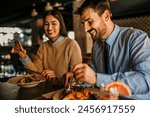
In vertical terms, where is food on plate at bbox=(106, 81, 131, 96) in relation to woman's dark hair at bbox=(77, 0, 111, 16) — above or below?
below

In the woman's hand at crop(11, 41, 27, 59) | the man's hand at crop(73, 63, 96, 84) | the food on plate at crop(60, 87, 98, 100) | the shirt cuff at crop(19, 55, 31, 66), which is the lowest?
the food on plate at crop(60, 87, 98, 100)

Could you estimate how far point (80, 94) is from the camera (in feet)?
3.58

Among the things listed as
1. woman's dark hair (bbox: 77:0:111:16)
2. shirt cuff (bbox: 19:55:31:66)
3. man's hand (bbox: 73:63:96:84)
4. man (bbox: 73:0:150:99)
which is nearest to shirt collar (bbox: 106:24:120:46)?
man (bbox: 73:0:150:99)

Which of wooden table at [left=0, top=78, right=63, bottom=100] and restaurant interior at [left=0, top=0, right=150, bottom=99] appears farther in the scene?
restaurant interior at [left=0, top=0, right=150, bottom=99]

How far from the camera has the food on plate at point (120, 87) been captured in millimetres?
1059

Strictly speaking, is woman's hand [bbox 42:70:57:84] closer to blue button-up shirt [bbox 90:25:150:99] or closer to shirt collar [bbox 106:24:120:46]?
blue button-up shirt [bbox 90:25:150:99]

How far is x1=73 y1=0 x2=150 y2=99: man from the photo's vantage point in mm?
1046

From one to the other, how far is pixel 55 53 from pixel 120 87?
1.38 ft

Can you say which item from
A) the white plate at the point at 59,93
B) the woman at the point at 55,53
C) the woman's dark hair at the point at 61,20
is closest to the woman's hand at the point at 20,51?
the woman at the point at 55,53

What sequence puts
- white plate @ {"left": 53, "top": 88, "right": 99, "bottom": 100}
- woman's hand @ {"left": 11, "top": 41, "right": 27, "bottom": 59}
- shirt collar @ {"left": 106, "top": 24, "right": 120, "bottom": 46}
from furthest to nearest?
1. woman's hand @ {"left": 11, "top": 41, "right": 27, "bottom": 59}
2. shirt collar @ {"left": 106, "top": 24, "right": 120, "bottom": 46}
3. white plate @ {"left": 53, "top": 88, "right": 99, "bottom": 100}

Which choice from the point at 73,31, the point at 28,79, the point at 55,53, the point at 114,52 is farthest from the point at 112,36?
the point at 28,79

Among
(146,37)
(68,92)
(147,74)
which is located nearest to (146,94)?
(147,74)

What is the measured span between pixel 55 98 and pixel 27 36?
0.48 metres

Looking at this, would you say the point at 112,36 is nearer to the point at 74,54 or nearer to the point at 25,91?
the point at 74,54
